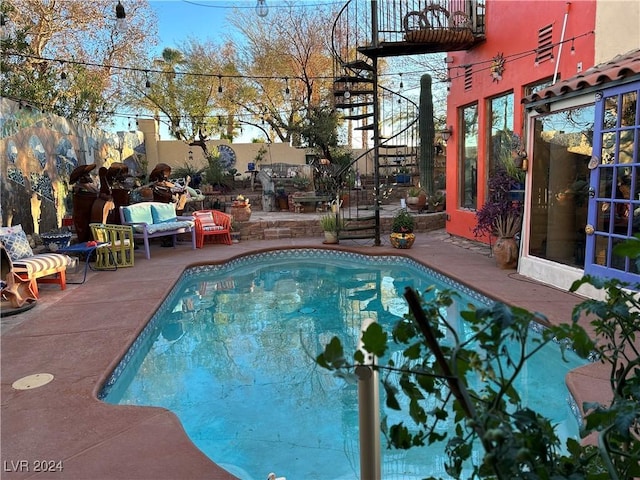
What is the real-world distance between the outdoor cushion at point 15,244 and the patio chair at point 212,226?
352 centimetres

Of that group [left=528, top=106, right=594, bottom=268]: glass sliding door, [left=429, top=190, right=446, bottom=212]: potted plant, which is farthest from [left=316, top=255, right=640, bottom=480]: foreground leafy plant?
[left=429, top=190, right=446, bottom=212]: potted plant

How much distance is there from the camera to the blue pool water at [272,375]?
2.68 metres

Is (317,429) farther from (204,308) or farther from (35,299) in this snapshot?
(35,299)

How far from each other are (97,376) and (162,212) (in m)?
5.27

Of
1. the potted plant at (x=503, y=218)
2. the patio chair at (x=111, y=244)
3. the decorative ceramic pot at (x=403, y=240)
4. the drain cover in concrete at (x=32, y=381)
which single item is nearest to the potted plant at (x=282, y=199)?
the decorative ceramic pot at (x=403, y=240)

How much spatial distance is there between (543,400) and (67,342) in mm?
3680

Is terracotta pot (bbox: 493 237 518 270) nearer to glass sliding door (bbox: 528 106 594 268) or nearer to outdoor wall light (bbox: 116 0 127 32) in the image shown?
glass sliding door (bbox: 528 106 594 268)

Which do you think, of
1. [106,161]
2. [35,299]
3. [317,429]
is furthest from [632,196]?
[106,161]

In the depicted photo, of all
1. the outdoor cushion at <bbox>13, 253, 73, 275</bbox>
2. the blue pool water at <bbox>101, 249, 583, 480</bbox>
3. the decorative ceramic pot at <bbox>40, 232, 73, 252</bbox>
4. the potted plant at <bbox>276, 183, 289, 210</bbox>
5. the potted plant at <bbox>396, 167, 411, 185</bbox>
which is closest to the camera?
the blue pool water at <bbox>101, 249, 583, 480</bbox>

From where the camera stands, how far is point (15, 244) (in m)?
4.98

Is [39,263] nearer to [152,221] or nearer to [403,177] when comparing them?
[152,221]

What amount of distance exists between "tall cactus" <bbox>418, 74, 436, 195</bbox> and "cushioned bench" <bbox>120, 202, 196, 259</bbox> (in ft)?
19.9

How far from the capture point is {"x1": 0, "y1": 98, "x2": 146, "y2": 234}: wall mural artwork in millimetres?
7105

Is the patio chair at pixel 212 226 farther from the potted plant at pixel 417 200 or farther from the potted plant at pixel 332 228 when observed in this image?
the potted plant at pixel 417 200
